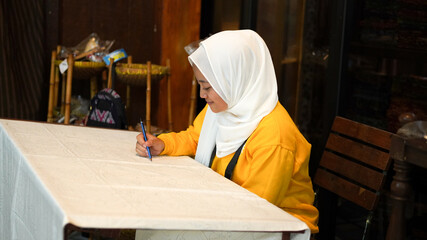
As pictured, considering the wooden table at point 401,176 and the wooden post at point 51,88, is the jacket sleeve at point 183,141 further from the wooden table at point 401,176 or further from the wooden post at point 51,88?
the wooden post at point 51,88

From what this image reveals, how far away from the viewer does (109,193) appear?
1686mm

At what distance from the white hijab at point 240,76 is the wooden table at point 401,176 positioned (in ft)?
1.67

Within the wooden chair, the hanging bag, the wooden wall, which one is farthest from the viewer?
the wooden wall

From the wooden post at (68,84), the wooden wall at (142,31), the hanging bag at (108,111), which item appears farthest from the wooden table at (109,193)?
the wooden wall at (142,31)

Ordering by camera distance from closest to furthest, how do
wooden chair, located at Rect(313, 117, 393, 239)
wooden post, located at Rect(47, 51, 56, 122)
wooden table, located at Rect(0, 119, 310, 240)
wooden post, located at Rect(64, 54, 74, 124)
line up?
1. wooden table, located at Rect(0, 119, 310, 240)
2. wooden chair, located at Rect(313, 117, 393, 239)
3. wooden post, located at Rect(64, 54, 74, 124)
4. wooden post, located at Rect(47, 51, 56, 122)

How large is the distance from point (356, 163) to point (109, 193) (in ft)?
4.12

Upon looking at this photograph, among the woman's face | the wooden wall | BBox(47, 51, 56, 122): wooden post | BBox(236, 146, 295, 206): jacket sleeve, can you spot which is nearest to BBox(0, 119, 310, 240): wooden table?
BBox(236, 146, 295, 206): jacket sleeve

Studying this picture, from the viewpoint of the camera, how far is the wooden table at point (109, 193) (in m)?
1.50

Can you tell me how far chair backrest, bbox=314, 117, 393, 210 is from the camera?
7.83ft

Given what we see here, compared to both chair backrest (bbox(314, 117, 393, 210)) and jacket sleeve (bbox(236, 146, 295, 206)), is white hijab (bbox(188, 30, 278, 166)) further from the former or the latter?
chair backrest (bbox(314, 117, 393, 210))

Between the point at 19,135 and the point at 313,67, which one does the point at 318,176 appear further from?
the point at 19,135

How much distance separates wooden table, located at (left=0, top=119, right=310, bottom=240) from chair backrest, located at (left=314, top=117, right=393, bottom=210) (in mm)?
702

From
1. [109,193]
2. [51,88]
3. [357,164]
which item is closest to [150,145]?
[109,193]

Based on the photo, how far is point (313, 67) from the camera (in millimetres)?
3527
